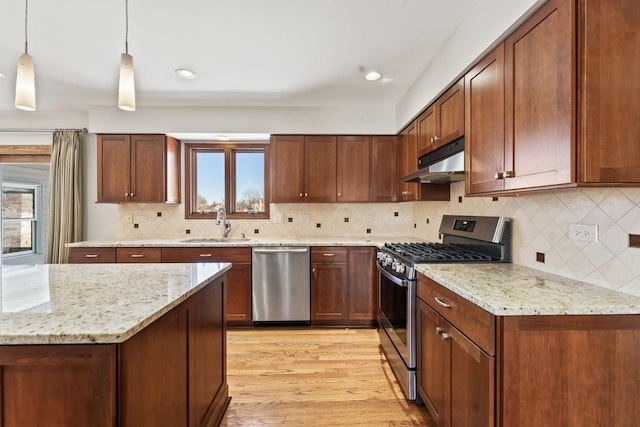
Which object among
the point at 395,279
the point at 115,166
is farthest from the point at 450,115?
the point at 115,166

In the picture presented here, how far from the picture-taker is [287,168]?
3506 millimetres

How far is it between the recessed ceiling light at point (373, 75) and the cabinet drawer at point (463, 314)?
1.93 metres

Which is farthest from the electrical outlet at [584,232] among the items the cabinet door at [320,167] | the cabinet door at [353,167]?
the cabinet door at [320,167]

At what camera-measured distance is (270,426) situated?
5.84ft

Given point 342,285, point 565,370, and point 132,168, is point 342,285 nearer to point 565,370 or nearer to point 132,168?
point 565,370

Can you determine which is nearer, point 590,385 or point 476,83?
point 590,385

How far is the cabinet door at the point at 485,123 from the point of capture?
159cm

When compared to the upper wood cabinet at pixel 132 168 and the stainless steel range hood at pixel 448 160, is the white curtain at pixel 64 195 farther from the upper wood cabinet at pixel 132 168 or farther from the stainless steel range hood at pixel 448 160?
the stainless steel range hood at pixel 448 160

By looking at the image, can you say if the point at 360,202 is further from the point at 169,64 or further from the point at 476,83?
the point at 169,64

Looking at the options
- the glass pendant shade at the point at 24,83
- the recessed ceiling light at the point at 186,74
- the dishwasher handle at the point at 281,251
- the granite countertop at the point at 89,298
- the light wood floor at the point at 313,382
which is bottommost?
the light wood floor at the point at 313,382

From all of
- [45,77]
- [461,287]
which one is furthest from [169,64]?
[461,287]

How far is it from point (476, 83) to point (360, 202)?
6.51 ft

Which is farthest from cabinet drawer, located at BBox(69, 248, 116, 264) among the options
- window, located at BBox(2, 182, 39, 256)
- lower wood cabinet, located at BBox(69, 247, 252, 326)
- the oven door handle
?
the oven door handle

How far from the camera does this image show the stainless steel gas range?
196 cm
